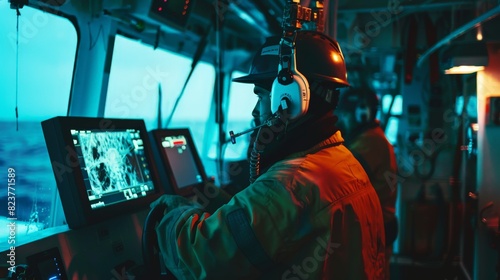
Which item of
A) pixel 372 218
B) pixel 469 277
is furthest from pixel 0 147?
pixel 469 277

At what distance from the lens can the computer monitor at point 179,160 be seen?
2.54m

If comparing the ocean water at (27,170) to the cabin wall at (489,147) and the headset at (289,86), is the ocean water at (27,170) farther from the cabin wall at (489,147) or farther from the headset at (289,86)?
the cabin wall at (489,147)

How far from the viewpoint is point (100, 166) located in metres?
1.98

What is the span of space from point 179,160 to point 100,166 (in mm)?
740

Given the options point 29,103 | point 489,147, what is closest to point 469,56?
point 489,147

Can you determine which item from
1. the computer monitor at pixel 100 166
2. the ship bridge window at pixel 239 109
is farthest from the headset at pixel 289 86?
the ship bridge window at pixel 239 109

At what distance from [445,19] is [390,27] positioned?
62 cm

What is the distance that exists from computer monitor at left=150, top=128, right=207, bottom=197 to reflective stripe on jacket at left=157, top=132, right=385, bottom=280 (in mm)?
921

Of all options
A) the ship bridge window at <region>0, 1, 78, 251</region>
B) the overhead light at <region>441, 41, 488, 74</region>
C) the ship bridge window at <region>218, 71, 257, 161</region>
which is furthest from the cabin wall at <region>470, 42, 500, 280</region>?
the ship bridge window at <region>0, 1, 78, 251</region>

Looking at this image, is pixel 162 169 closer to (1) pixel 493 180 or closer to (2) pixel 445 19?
(1) pixel 493 180

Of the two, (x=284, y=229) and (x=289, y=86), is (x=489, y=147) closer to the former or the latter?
(x=289, y=86)

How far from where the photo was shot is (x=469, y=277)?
3.65m

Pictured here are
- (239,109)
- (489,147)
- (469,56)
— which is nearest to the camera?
(469,56)

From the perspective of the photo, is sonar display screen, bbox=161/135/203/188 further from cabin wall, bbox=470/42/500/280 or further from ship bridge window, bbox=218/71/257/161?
ship bridge window, bbox=218/71/257/161
